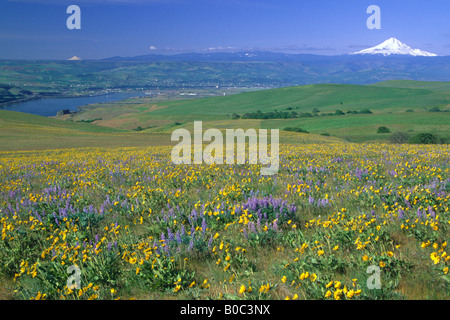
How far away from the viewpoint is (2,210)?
7.55 metres

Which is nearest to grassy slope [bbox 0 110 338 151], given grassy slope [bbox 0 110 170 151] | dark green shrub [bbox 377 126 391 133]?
grassy slope [bbox 0 110 170 151]

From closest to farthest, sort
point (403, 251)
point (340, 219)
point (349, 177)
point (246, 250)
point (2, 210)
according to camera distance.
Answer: point (403, 251), point (246, 250), point (340, 219), point (2, 210), point (349, 177)

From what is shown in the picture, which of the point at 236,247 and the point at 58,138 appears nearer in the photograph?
the point at 236,247

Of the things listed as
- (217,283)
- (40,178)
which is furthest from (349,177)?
(40,178)

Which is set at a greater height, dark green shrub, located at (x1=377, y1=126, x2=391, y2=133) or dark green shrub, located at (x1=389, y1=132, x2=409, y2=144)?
dark green shrub, located at (x1=377, y1=126, x2=391, y2=133)

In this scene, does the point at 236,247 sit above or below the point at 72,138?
above

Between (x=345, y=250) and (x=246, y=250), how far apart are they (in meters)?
1.43

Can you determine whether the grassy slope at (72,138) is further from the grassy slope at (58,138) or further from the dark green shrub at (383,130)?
the dark green shrub at (383,130)

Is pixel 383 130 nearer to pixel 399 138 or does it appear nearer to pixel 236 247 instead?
pixel 399 138

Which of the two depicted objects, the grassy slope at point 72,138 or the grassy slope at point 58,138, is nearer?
the grassy slope at point 72,138

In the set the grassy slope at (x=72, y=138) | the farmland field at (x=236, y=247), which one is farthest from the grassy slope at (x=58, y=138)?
the farmland field at (x=236, y=247)

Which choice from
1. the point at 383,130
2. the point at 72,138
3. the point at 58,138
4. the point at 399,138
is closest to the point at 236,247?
the point at 72,138

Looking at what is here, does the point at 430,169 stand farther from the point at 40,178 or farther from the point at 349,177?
the point at 40,178

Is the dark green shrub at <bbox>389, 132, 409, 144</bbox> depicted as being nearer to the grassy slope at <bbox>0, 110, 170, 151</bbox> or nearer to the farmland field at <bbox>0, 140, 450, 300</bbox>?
the grassy slope at <bbox>0, 110, 170, 151</bbox>
